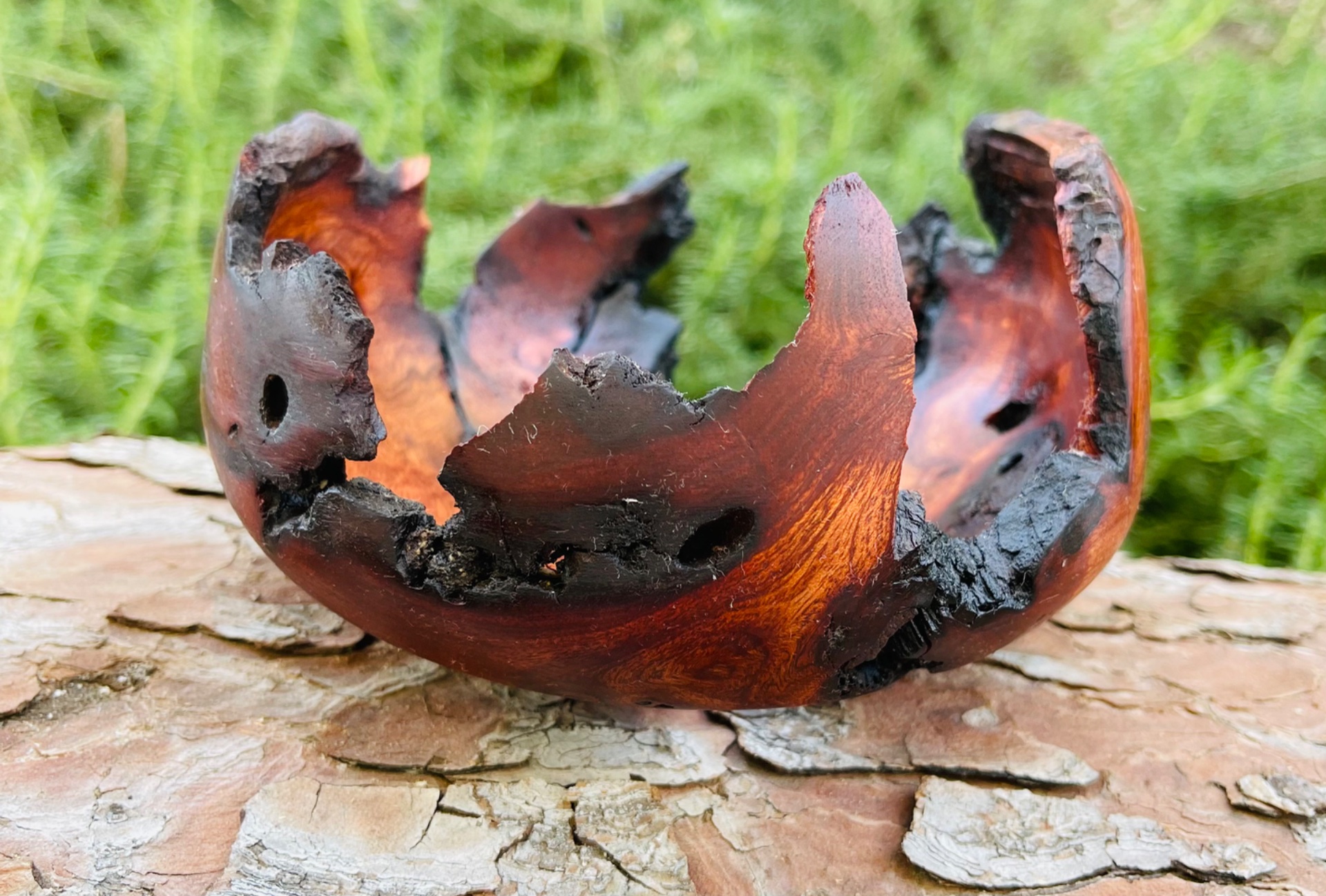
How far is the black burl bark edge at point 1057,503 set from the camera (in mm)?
782

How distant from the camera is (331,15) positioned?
193 centimetres

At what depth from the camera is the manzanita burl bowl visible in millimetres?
688

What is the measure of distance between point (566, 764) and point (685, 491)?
0.38m

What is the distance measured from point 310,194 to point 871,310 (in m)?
0.66

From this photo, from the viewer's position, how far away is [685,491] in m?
0.69

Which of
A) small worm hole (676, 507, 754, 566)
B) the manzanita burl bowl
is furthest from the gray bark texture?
small worm hole (676, 507, 754, 566)

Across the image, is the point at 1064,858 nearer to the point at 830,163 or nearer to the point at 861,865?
the point at 861,865

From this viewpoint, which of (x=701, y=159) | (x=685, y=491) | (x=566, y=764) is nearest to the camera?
(x=685, y=491)

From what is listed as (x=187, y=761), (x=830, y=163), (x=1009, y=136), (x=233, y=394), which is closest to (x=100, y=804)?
(x=187, y=761)

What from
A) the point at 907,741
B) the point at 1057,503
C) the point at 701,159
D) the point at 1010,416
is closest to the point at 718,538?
the point at 1057,503

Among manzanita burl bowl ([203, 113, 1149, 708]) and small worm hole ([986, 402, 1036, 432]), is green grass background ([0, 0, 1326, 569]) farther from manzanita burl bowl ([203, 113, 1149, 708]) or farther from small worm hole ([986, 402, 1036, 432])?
manzanita burl bowl ([203, 113, 1149, 708])

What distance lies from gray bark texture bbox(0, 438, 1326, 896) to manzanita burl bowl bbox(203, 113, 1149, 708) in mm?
139

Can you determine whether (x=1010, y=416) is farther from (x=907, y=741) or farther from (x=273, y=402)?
(x=273, y=402)

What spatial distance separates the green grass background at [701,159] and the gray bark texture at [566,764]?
42 centimetres
